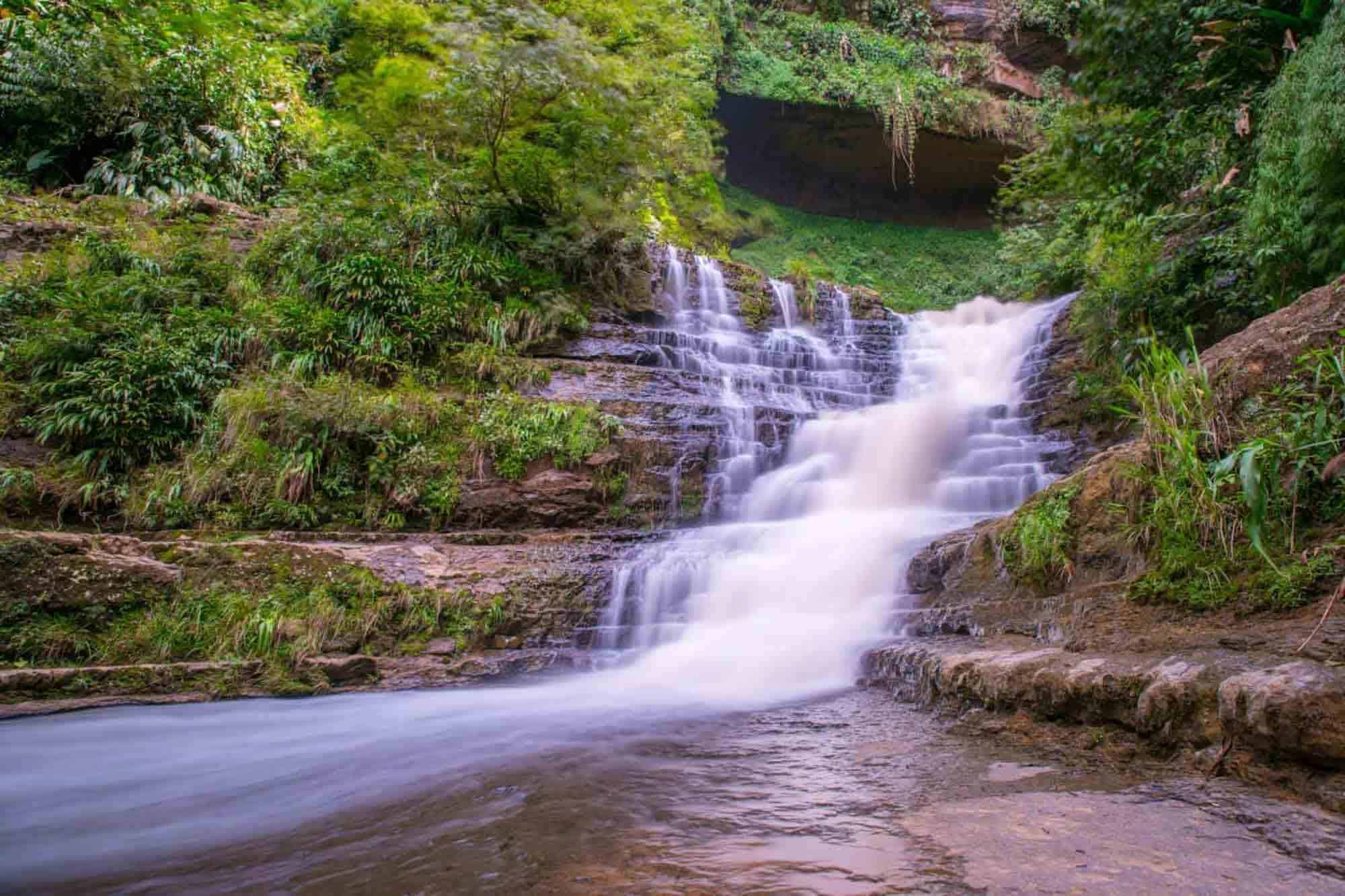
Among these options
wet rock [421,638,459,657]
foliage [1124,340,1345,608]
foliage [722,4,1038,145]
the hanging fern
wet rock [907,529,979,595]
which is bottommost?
wet rock [421,638,459,657]

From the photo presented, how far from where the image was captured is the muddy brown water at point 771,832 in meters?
1.51

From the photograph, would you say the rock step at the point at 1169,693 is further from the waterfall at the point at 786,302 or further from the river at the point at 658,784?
the waterfall at the point at 786,302

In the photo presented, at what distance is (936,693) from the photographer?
11.3ft

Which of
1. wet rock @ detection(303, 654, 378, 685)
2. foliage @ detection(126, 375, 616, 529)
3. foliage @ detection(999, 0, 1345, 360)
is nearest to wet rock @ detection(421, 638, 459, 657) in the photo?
wet rock @ detection(303, 654, 378, 685)

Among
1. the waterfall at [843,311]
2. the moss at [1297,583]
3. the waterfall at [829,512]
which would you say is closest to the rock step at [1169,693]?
the moss at [1297,583]

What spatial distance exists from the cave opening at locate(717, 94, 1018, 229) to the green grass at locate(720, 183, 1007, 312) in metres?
0.61

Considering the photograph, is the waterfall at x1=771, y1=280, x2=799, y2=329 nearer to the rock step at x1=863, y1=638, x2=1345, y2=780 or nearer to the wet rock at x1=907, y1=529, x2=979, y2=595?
the wet rock at x1=907, y1=529, x2=979, y2=595

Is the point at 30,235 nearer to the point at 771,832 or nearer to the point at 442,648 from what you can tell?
the point at 442,648

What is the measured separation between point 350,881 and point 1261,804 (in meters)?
2.39

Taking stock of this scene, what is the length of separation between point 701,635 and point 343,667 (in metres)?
2.80

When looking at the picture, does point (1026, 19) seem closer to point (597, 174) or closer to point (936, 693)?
point (597, 174)

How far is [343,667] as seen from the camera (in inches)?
202

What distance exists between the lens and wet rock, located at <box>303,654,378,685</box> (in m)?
5.09

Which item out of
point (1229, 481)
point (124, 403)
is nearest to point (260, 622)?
point (124, 403)
